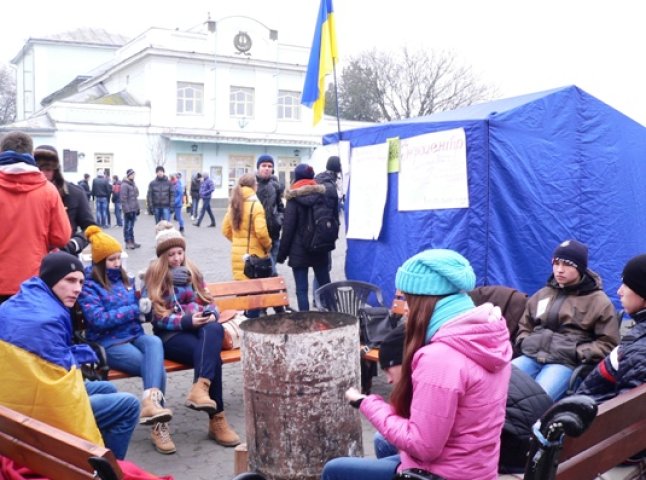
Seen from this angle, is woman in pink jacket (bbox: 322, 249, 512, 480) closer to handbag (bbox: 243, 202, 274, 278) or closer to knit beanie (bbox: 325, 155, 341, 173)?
handbag (bbox: 243, 202, 274, 278)

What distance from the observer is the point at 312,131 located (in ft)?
141

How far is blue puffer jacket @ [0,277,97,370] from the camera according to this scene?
121 inches

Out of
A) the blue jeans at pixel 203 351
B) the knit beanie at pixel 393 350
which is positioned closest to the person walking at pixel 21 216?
the blue jeans at pixel 203 351

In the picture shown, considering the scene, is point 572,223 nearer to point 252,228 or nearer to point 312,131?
point 252,228

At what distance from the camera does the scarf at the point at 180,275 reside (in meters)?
5.34

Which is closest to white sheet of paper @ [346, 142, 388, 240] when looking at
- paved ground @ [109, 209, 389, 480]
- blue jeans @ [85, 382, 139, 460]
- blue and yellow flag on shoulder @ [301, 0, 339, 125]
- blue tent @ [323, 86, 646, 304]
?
blue tent @ [323, 86, 646, 304]

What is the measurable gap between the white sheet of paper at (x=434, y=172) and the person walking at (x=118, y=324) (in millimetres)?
3893

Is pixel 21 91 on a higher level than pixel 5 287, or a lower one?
higher

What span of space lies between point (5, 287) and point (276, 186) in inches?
170

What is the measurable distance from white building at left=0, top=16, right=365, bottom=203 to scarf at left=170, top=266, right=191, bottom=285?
3189 cm

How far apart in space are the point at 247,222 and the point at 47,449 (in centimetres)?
558

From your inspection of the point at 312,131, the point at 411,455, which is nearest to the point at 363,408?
the point at 411,455

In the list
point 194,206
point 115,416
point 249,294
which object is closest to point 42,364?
point 115,416

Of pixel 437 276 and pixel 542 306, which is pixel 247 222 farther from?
pixel 437 276
